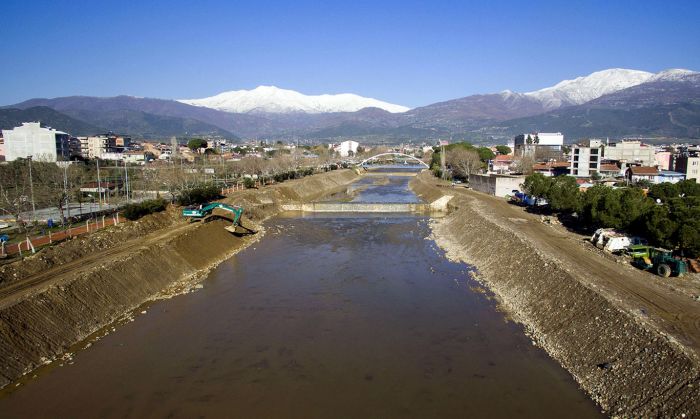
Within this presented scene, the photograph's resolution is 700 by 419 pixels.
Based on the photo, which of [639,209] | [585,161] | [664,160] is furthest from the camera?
[664,160]

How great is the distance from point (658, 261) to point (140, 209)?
2300 centimetres

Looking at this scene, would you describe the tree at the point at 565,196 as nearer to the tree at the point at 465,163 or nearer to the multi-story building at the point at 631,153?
the tree at the point at 465,163

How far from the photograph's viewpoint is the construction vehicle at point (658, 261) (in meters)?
15.4

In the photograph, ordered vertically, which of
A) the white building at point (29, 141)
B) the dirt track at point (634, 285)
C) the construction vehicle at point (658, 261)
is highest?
the white building at point (29, 141)

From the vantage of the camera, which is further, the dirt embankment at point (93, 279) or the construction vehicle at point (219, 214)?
the construction vehicle at point (219, 214)

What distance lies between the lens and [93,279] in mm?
14891

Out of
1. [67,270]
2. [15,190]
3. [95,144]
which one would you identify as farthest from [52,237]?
[95,144]

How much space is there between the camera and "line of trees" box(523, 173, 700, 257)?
16.4 m

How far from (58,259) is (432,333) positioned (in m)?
13.0

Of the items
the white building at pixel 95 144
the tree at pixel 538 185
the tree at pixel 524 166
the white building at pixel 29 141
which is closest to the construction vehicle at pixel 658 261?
the tree at pixel 538 185

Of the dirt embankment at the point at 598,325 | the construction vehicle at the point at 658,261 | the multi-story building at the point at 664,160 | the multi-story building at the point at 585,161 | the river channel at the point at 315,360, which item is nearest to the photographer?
the dirt embankment at the point at 598,325

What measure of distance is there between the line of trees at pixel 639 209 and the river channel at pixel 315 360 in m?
6.66

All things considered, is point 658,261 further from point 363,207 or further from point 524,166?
point 524,166

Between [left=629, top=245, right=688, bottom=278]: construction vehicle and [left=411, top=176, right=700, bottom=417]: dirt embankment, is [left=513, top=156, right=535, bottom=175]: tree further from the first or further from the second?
[left=629, top=245, right=688, bottom=278]: construction vehicle
